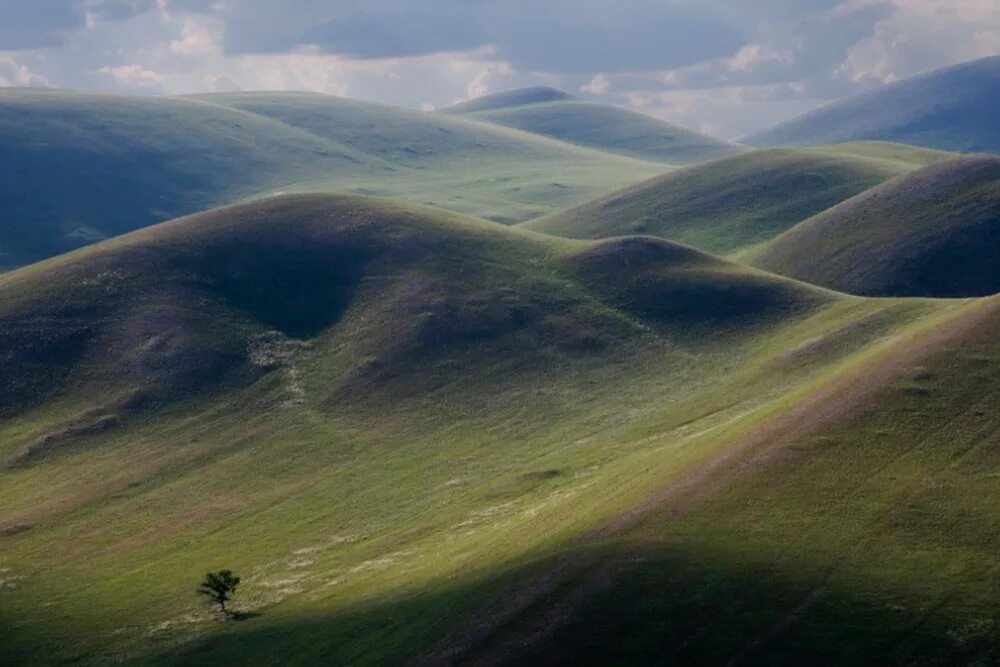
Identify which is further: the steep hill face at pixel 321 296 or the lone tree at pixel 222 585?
the steep hill face at pixel 321 296

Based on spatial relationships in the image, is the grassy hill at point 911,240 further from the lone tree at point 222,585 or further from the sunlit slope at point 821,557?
the lone tree at point 222,585

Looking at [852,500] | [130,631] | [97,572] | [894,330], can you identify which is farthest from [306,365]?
[852,500]

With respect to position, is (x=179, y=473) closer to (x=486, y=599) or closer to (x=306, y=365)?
(x=306, y=365)

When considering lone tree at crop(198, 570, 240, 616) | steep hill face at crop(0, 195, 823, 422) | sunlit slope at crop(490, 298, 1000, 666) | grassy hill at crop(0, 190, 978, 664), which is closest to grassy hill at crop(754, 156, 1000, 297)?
grassy hill at crop(0, 190, 978, 664)

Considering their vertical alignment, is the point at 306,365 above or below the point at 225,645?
above

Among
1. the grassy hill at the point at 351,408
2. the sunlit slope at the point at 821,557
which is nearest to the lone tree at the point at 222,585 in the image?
the grassy hill at the point at 351,408
